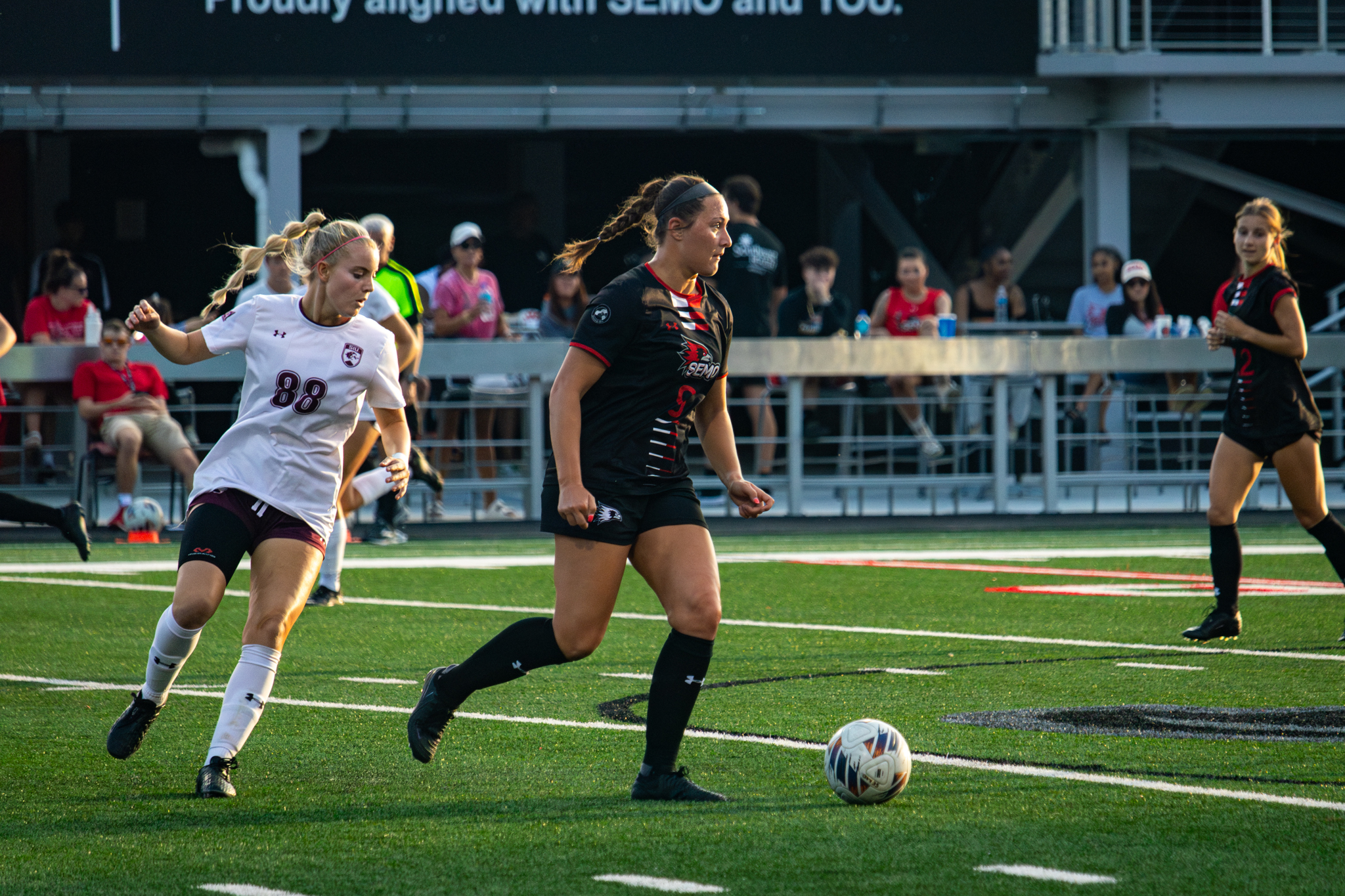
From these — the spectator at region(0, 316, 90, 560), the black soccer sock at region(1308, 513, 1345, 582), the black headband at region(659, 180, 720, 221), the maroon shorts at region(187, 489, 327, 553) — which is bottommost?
the black soccer sock at region(1308, 513, 1345, 582)

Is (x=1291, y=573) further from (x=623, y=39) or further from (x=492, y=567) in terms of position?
(x=623, y=39)

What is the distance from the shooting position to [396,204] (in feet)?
83.1

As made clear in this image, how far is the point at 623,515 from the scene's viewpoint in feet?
17.5

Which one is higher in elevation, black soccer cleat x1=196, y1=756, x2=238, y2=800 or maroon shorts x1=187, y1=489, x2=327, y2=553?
maroon shorts x1=187, y1=489, x2=327, y2=553

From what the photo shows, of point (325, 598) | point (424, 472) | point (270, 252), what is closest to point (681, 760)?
point (270, 252)

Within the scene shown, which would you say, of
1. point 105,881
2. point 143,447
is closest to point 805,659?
point 105,881

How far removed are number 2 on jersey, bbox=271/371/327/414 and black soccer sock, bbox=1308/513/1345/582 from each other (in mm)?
5313

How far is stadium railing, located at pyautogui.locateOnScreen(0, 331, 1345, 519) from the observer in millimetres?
14852

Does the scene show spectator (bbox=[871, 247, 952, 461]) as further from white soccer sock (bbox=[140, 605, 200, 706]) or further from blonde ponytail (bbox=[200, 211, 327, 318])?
white soccer sock (bbox=[140, 605, 200, 706])

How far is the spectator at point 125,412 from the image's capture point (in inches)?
545

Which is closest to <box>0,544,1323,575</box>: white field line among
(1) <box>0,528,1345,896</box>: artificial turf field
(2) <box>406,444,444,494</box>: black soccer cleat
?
(2) <box>406,444,444,494</box>: black soccer cleat

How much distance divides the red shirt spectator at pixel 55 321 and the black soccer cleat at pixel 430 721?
10876 millimetres

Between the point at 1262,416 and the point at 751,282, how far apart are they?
759cm

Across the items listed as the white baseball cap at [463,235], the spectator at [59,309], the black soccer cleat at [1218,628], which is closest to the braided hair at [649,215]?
the black soccer cleat at [1218,628]
